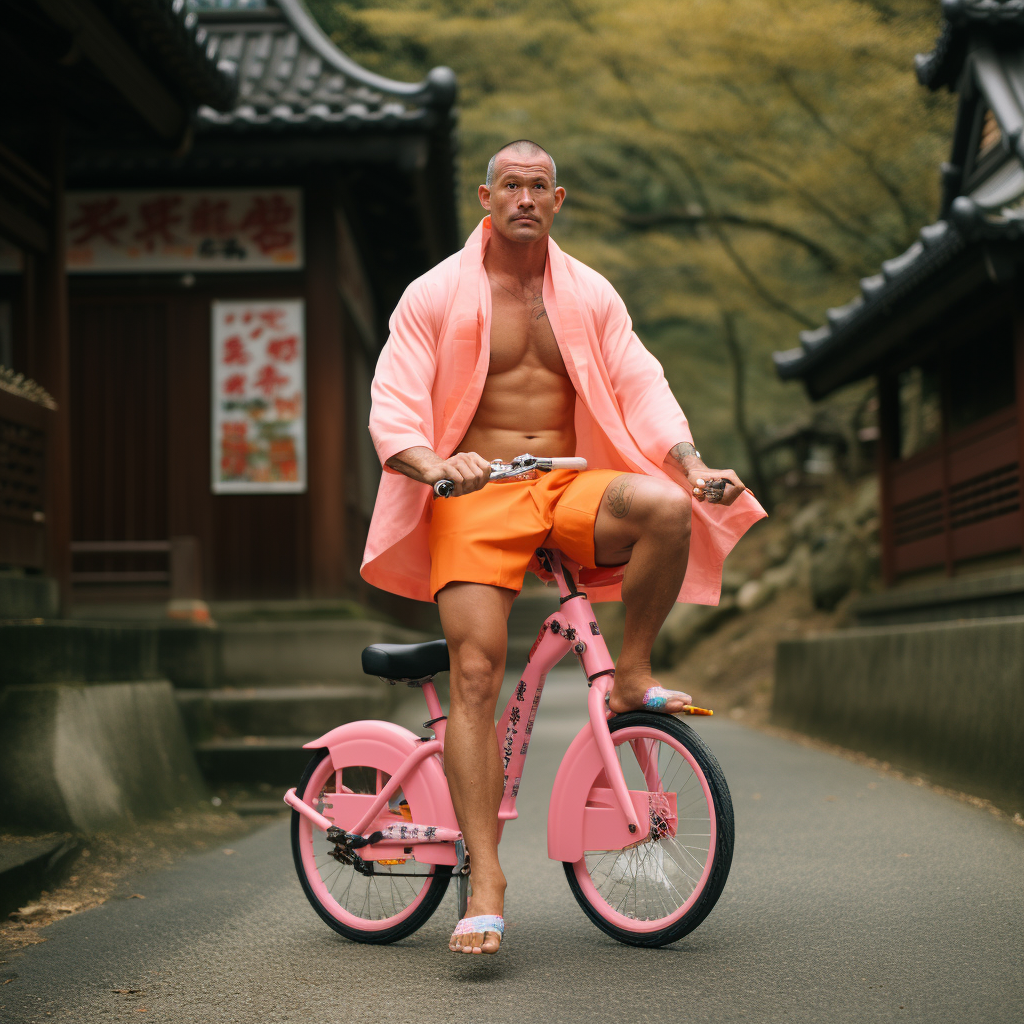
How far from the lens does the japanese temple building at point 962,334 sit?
9.05 m

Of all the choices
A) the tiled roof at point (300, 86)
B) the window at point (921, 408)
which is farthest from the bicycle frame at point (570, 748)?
the window at point (921, 408)

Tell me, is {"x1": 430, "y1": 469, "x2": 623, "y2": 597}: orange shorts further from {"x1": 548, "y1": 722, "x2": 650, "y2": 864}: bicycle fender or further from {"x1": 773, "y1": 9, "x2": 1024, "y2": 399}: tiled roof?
{"x1": 773, "y1": 9, "x2": 1024, "y2": 399}: tiled roof

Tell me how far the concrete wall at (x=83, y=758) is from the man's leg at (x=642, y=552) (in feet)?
9.49

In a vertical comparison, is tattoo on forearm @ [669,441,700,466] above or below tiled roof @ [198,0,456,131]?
below

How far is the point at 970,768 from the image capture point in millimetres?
6656

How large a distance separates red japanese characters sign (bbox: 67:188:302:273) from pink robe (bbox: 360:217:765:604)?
6324 millimetres

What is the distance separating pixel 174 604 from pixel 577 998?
246 inches

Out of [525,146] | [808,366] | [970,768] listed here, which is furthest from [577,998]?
[808,366]

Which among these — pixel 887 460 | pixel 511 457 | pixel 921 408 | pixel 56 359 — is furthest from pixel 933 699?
pixel 921 408

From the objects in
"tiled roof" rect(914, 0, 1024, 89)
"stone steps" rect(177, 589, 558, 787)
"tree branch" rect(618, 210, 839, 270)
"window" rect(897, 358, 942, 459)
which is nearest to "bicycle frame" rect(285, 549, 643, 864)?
"stone steps" rect(177, 589, 558, 787)

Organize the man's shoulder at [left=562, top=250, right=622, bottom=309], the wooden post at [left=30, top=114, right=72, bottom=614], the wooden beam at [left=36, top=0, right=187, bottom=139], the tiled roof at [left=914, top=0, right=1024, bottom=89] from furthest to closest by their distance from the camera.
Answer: the tiled roof at [left=914, top=0, right=1024, bottom=89] < the wooden post at [left=30, top=114, right=72, bottom=614] < the wooden beam at [left=36, top=0, right=187, bottom=139] < the man's shoulder at [left=562, top=250, right=622, bottom=309]

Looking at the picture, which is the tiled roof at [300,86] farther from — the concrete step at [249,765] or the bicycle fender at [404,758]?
the bicycle fender at [404,758]

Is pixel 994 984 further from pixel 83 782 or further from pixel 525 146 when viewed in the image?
pixel 83 782

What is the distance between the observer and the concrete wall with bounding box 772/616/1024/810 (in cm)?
617
